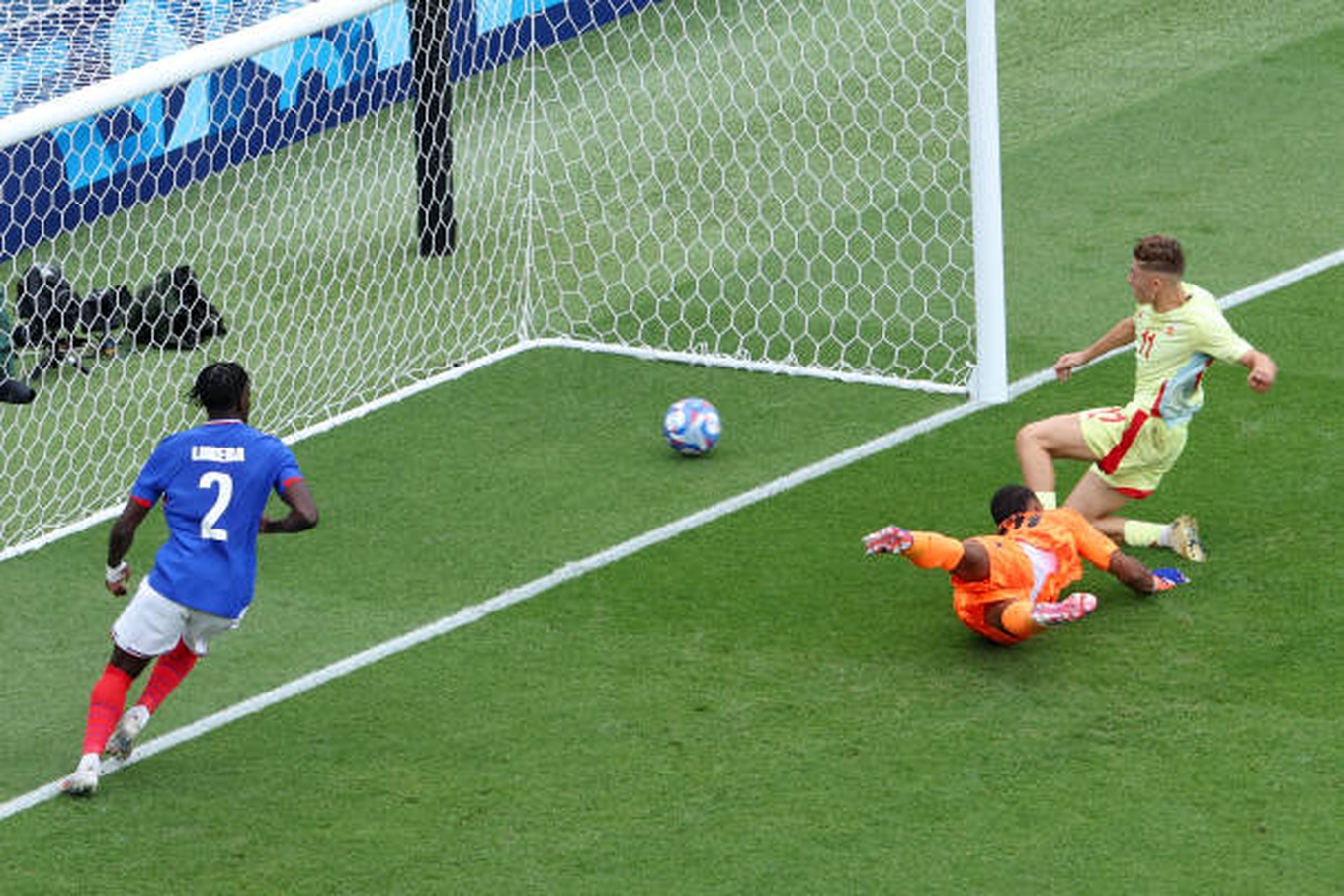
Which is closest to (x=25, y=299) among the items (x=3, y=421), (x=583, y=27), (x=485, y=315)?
(x=3, y=421)

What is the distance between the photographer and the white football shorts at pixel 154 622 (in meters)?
7.30

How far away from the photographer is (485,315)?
1162cm

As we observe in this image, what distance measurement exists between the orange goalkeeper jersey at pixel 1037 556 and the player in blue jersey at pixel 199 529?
2.15 meters

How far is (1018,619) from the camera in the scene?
7719mm

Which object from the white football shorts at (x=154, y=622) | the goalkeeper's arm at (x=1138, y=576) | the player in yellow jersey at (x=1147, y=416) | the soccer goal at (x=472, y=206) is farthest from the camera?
the soccer goal at (x=472, y=206)

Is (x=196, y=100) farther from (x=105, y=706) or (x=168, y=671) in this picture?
(x=105, y=706)

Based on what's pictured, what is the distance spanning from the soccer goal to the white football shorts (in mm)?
2321

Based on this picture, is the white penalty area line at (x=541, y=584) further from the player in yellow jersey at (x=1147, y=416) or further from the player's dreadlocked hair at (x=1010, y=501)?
the player's dreadlocked hair at (x=1010, y=501)

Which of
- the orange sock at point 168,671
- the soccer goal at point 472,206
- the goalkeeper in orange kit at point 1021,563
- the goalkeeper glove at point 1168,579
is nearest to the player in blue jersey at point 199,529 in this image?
the orange sock at point 168,671

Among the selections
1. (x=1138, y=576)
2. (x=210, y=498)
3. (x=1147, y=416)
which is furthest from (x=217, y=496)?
(x=1147, y=416)

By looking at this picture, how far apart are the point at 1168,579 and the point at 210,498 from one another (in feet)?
10.6

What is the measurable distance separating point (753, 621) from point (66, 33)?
505 cm

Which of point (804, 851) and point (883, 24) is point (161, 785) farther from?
point (883, 24)

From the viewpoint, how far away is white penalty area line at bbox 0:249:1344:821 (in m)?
7.71
